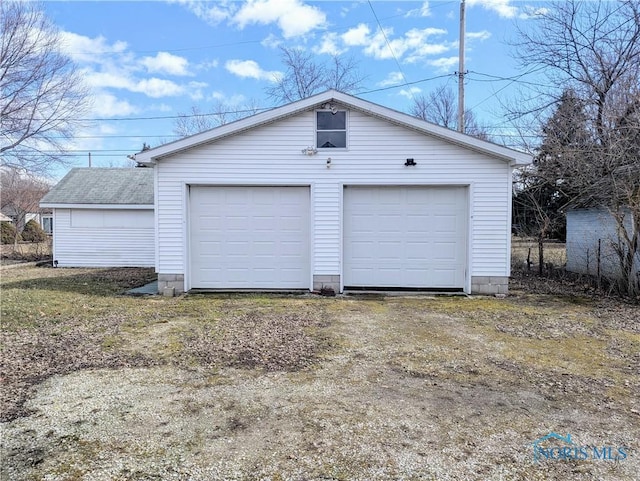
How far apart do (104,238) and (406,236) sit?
1106 centimetres

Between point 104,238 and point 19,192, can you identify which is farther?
point 19,192

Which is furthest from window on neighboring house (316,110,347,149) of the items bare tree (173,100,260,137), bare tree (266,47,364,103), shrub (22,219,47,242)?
shrub (22,219,47,242)

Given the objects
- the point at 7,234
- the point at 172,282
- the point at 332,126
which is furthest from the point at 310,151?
the point at 7,234

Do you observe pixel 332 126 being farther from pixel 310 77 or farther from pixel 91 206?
pixel 310 77

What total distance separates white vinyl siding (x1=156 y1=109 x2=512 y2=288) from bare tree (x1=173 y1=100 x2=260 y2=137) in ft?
52.4

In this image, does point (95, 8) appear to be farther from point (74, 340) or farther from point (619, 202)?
point (619, 202)

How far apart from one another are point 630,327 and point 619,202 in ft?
10.9

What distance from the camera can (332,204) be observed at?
8555mm

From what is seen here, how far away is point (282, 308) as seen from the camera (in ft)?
23.7

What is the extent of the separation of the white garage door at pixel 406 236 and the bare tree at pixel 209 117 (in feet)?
55.0

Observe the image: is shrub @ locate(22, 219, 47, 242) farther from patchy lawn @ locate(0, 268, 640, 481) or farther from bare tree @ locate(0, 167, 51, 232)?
patchy lawn @ locate(0, 268, 640, 481)

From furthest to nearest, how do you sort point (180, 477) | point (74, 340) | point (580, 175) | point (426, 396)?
point (580, 175) < point (74, 340) < point (426, 396) < point (180, 477)

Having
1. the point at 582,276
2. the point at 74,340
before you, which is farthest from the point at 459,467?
the point at 582,276

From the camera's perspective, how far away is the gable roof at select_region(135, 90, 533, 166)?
818 centimetres
